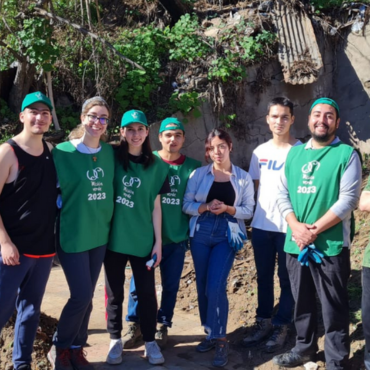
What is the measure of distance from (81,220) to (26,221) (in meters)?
0.42

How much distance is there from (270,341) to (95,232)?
185 centimetres

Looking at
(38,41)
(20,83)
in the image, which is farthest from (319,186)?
(20,83)

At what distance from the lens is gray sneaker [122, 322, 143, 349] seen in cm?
485

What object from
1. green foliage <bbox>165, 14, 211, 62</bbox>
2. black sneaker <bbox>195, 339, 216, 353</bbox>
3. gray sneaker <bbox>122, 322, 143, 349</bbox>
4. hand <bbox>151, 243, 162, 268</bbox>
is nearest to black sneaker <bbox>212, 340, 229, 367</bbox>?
black sneaker <bbox>195, 339, 216, 353</bbox>

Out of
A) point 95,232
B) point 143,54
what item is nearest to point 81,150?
point 95,232

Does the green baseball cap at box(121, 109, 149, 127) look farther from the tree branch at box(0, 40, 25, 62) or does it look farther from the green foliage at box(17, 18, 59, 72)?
the tree branch at box(0, 40, 25, 62)

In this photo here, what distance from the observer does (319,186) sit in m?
4.12

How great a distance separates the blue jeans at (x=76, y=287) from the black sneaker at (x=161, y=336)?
91 cm

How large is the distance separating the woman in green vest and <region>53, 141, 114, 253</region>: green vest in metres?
0.20

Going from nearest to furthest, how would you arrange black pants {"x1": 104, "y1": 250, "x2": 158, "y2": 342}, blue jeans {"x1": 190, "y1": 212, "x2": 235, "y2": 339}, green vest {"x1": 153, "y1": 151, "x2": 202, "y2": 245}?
black pants {"x1": 104, "y1": 250, "x2": 158, "y2": 342} < blue jeans {"x1": 190, "y1": 212, "x2": 235, "y2": 339} < green vest {"x1": 153, "y1": 151, "x2": 202, "y2": 245}

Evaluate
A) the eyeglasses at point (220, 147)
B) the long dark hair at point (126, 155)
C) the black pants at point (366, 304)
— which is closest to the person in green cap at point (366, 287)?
the black pants at point (366, 304)

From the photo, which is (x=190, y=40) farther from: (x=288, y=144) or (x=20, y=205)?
(x=20, y=205)

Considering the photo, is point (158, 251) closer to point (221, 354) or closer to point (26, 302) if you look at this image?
point (221, 354)

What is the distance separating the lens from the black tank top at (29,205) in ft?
12.5
